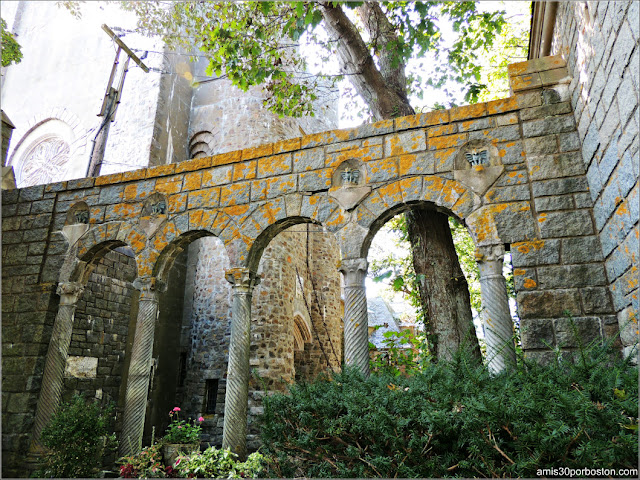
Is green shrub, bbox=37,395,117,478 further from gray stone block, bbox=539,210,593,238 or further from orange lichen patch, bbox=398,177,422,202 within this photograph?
gray stone block, bbox=539,210,593,238

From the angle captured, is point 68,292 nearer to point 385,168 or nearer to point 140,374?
point 140,374

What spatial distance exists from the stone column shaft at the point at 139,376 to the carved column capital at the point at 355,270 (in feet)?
6.99

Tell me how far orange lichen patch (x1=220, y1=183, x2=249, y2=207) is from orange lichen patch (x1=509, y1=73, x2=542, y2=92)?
2.72 m

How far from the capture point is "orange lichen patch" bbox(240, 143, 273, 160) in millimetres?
4742

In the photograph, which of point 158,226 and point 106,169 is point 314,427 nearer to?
point 158,226

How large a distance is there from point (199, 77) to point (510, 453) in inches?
459

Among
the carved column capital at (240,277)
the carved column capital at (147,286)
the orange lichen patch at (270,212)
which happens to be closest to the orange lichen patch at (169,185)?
the carved column capital at (147,286)

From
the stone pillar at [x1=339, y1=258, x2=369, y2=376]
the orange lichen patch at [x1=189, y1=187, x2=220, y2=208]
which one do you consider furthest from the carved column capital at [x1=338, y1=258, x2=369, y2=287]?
the orange lichen patch at [x1=189, y1=187, x2=220, y2=208]

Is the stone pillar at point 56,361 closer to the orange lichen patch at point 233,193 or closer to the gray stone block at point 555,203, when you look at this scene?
the orange lichen patch at point 233,193

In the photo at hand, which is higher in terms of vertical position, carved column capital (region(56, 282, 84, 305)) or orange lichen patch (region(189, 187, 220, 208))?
orange lichen patch (region(189, 187, 220, 208))

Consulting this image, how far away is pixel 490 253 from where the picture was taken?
3.64 metres

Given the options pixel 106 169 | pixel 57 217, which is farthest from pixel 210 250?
pixel 57 217

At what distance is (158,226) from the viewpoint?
4.97m

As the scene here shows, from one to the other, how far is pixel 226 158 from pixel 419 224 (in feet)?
7.23
